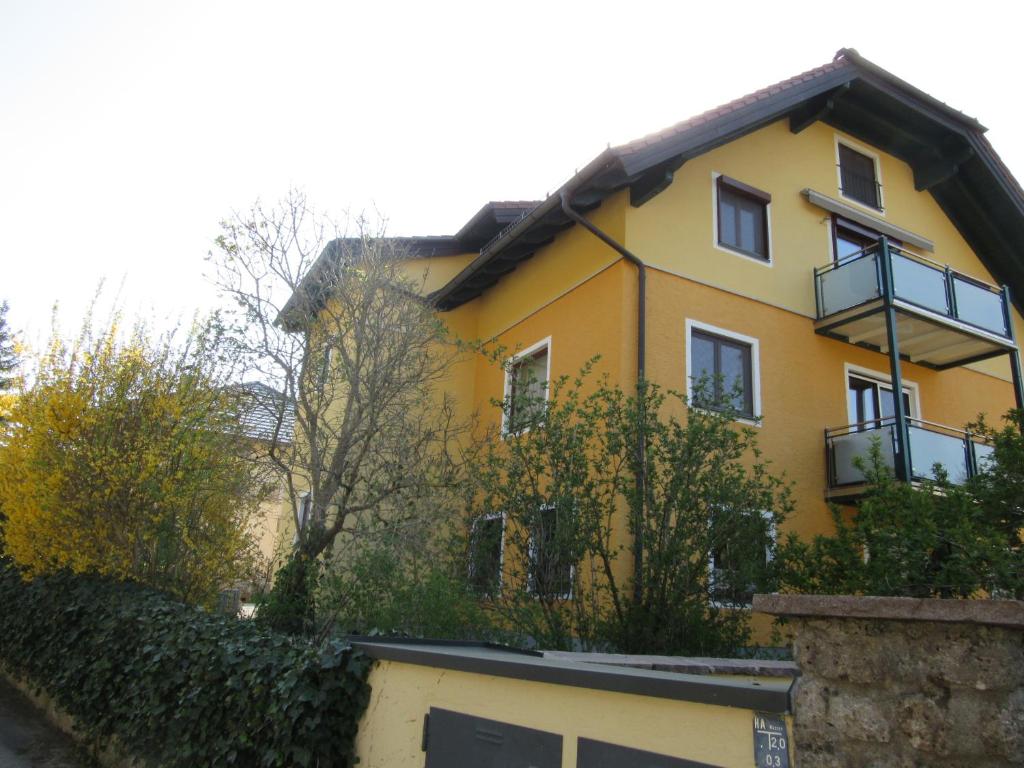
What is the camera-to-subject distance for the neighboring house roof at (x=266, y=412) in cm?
1032

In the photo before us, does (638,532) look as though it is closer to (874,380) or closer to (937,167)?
(874,380)

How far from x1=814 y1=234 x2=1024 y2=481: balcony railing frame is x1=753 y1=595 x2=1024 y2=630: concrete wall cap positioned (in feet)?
28.5

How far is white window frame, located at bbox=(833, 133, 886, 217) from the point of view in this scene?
46.4 feet

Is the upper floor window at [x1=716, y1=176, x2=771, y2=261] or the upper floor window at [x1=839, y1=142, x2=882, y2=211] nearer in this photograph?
the upper floor window at [x1=716, y1=176, x2=771, y2=261]

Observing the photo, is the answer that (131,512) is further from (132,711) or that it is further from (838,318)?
(838,318)

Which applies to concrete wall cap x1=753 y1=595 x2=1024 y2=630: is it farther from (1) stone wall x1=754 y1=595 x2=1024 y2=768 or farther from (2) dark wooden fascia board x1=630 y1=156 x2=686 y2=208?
(2) dark wooden fascia board x1=630 y1=156 x2=686 y2=208

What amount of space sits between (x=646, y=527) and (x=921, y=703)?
5516mm

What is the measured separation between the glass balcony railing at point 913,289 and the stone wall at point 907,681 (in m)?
10.2

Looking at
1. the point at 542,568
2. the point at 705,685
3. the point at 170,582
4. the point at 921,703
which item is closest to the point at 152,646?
the point at 170,582

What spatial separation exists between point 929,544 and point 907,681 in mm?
5158

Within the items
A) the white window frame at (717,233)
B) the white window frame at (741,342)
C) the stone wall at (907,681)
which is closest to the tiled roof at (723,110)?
the white window frame at (717,233)

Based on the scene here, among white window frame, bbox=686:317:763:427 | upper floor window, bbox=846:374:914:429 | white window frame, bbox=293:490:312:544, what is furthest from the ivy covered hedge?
upper floor window, bbox=846:374:914:429

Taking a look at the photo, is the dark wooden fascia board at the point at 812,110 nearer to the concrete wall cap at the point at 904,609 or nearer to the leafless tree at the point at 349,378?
the leafless tree at the point at 349,378

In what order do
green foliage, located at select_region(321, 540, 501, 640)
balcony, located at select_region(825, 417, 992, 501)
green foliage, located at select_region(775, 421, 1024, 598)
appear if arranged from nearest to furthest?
1. green foliage, located at select_region(775, 421, 1024, 598)
2. green foliage, located at select_region(321, 540, 501, 640)
3. balcony, located at select_region(825, 417, 992, 501)
